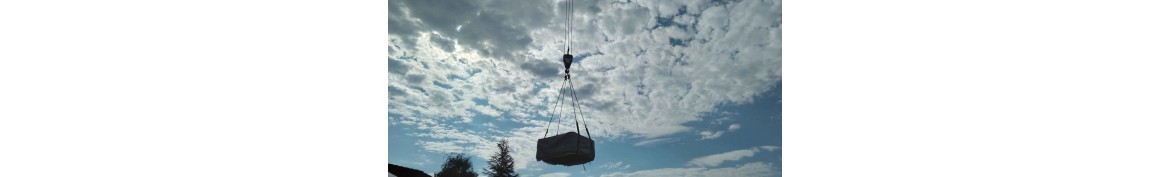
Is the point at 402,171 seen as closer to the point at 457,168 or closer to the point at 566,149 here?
the point at 566,149

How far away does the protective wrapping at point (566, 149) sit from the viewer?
3818 millimetres

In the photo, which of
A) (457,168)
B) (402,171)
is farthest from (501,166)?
(402,171)

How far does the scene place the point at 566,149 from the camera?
12.5 feet

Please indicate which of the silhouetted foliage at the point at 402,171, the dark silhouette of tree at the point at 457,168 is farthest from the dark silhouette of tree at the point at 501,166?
the silhouetted foliage at the point at 402,171

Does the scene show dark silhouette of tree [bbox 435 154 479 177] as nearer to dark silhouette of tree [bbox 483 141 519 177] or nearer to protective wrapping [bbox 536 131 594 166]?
dark silhouette of tree [bbox 483 141 519 177]

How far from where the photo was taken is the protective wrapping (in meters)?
3.82

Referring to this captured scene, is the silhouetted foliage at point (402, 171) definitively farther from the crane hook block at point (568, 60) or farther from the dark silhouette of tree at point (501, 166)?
the dark silhouette of tree at point (501, 166)

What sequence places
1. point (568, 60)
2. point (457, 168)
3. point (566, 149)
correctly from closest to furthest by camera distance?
point (566, 149) → point (568, 60) → point (457, 168)

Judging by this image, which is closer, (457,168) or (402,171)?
(402,171)

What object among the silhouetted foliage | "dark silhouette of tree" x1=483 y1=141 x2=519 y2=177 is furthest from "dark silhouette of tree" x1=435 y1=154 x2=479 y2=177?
the silhouetted foliage
